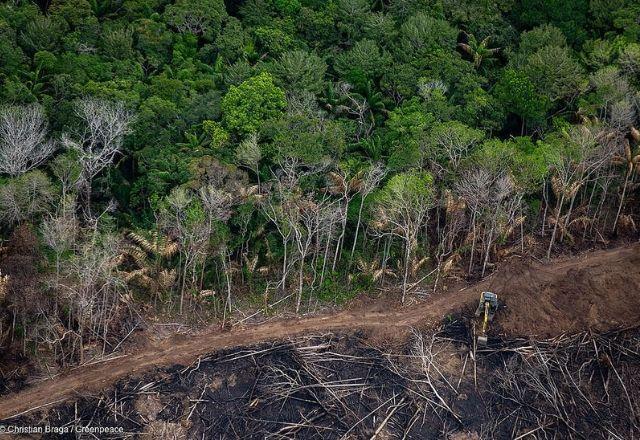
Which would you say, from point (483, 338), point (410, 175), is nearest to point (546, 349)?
point (483, 338)

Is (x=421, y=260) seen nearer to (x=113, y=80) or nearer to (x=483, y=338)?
(x=483, y=338)

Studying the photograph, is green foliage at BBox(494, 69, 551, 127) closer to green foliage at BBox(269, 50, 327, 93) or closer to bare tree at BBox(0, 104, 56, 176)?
green foliage at BBox(269, 50, 327, 93)

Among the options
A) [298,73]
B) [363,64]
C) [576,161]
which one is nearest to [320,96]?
[298,73]

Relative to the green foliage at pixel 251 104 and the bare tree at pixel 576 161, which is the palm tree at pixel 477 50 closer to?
the bare tree at pixel 576 161

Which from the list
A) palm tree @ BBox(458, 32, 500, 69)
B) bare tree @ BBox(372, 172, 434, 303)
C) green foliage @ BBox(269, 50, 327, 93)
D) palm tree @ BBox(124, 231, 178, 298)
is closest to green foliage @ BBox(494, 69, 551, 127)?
palm tree @ BBox(458, 32, 500, 69)

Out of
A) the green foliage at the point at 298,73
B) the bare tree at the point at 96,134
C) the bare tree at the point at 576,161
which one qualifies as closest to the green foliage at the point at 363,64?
the green foliage at the point at 298,73

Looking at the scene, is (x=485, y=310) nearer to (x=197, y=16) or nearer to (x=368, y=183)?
(x=368, y=183)
